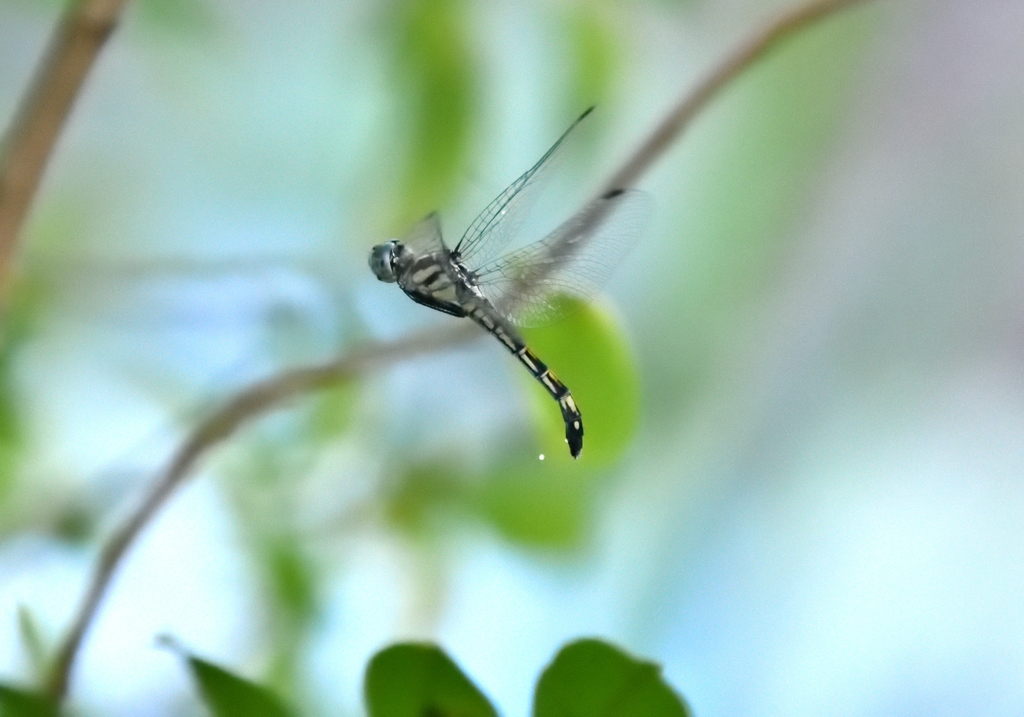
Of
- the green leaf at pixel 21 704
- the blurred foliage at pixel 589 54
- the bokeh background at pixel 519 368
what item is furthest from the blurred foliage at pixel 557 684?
the blurred foliage at pixel 589 54

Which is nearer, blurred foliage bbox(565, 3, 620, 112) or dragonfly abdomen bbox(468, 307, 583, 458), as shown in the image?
dragonfly abdomen bbox(468, 307, 583, 458)

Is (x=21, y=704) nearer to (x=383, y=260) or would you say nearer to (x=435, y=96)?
Result: (x=383, y=260)

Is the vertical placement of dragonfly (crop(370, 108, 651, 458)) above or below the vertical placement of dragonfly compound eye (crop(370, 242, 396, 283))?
above

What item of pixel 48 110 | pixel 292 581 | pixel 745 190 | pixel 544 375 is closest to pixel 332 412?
pixel 292 581

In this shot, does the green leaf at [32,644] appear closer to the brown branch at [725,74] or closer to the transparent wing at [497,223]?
the transparent wing at [497,223]

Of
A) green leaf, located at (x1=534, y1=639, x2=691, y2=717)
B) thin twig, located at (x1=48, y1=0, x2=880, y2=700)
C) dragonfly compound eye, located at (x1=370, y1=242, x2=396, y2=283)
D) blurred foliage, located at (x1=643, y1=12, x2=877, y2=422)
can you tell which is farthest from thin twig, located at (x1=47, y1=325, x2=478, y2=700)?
blurred foliage, located at (x1=643, y1=12, x2=877, y2=422)

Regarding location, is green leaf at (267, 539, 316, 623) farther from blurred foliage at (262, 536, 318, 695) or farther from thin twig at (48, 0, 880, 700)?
thin twig at (48, 0, 880, 700)

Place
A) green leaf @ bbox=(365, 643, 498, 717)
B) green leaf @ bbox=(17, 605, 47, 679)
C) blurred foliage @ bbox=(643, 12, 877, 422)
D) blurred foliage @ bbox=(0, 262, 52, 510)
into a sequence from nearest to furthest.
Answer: green leaf @ bbox=(365, 643, 498, 717)
green leaf @ bbox=(17, 605, 47, 679)
blurred foliage @ bbox=(0, 262, 52, 510)
blurred foliage @ bbox=(643, 12, 877, 422)

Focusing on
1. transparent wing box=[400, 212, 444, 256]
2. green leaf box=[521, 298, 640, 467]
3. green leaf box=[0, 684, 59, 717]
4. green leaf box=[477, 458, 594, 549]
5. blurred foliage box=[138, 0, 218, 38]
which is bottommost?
green leaf box=[0, 684, 59, 717]

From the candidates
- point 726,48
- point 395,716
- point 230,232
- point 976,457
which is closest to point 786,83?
point 726,48
